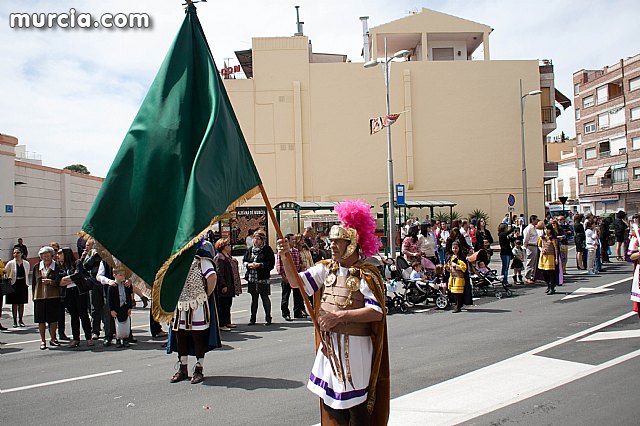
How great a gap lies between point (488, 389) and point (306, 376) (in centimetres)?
239

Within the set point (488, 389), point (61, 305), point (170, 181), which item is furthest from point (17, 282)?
point (488, 389)

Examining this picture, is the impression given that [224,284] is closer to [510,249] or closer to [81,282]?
[81,282]

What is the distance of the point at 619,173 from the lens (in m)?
52.3

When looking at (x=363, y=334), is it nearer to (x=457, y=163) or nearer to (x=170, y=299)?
(x=170, y=299)

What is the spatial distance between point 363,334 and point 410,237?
10232 mm

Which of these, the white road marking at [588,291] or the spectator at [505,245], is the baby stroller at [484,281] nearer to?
the spectator at [505,245]

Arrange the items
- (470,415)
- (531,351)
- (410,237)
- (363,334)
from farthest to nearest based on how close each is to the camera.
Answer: (410,237)
(531,351)
(470,415)
(363,334)

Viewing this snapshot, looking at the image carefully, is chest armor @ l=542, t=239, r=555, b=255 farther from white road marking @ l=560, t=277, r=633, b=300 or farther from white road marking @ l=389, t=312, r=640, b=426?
white road marking @ l=389, t=312, r=640, b=426

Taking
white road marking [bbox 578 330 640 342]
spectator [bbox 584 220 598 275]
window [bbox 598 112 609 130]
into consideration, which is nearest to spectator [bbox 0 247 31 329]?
white road marking [bbox 578 330 640 342]

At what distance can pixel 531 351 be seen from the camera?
8.24m

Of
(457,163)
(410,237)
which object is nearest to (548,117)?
(457,163)

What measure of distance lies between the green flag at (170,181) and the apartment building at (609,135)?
53.9m

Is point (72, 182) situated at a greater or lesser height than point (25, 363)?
greater

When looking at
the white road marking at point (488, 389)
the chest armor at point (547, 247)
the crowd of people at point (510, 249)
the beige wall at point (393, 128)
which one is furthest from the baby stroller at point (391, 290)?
the beige wall at point (393, 128)
